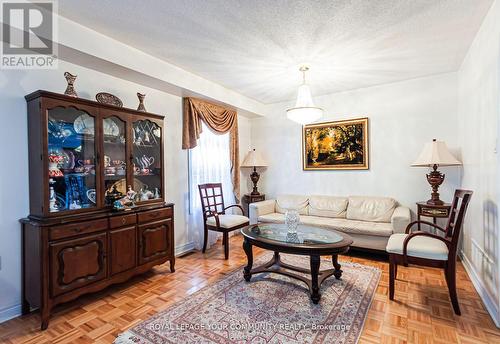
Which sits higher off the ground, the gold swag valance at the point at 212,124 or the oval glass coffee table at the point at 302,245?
the gold swag valance at the point at 212,124

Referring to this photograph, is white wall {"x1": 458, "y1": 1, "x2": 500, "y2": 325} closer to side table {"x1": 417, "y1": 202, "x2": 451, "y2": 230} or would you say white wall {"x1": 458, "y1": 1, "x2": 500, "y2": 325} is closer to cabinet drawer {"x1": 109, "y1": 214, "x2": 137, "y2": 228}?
side table {"x1": 417, "y1": 202, "x2": 451, "y2": 230}

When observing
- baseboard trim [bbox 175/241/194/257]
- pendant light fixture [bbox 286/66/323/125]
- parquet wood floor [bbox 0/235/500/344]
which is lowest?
parquet wood floor [bbox 0/235/500/344]

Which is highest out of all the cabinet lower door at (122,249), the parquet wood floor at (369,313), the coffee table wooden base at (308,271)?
the cabinet lower door at (122,249)

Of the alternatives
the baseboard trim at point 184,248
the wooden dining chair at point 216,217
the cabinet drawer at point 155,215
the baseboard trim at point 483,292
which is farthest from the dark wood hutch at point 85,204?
the baseboard trim at point 483,292

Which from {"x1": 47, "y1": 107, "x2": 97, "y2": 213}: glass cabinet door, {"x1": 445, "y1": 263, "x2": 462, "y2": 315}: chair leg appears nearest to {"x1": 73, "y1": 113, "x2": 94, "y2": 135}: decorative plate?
{"x1": 47, "y1": 107, "x2": 97, "y2": 213}: glass cabinet door

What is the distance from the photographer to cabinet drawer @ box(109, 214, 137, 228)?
2484mm

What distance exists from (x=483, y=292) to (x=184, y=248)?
3.39 metres

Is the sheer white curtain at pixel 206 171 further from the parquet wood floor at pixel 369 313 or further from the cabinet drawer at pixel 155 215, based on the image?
the parquet wood floor at pixel 369 313

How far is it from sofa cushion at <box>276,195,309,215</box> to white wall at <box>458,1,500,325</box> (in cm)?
213

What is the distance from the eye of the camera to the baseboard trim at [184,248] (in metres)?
3.68

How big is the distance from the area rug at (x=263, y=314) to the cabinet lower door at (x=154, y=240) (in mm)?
711

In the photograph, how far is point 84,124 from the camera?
2.45 m

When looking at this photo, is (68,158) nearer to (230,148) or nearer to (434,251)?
(230,148)

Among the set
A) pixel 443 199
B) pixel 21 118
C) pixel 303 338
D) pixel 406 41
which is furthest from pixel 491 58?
pixel 21 118
